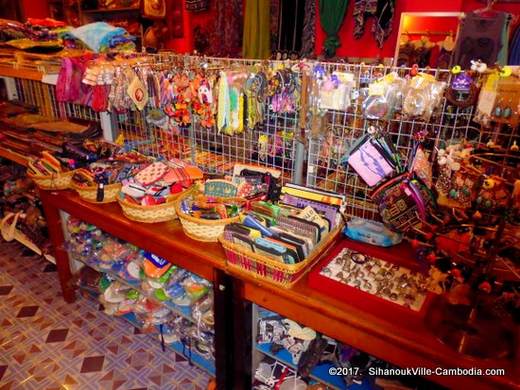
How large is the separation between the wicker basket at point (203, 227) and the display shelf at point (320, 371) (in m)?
0.50

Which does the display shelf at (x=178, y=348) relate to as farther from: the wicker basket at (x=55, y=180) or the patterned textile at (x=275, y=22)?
the patterned textile at (x=275, y=22)

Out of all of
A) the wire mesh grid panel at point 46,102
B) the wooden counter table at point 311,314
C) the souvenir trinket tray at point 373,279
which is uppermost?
the wire mesh grid panel at point 46,102

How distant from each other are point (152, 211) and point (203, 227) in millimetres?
291

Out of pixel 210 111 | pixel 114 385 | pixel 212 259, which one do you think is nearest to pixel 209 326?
pixel 212 259

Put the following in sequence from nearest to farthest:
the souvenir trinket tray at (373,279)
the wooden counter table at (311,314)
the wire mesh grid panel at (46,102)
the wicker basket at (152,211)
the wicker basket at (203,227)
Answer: the wooden counter table at (311,314), the souvenir trinket tray at (373,279), the wicker basket at (203,227), the wicker basket at (152,211), the wire mesh grid panel at (46,102)

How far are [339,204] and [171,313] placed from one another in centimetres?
107

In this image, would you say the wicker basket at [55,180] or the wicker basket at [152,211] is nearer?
the wicker basket at [152,211]

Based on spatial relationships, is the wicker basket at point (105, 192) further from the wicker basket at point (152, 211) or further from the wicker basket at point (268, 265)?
the wicker basket at point (268, 265)

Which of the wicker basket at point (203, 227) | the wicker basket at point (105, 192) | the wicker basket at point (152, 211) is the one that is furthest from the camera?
the wicker basket at point (105, 192)

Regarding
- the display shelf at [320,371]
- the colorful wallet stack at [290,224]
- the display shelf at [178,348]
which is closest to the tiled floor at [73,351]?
the display shelf at [178,348]

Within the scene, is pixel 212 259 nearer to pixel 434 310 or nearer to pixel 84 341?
pixel 434 310

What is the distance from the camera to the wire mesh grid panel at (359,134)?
1.15 m

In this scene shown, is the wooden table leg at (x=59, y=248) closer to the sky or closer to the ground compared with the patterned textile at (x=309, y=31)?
closer to the ground

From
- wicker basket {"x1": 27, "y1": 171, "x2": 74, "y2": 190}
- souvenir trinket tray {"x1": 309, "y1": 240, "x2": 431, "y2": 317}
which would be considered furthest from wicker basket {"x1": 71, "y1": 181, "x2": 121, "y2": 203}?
souvenir trinket tray {"x1": 309, "y1": 240, "x2": 431, "y2": 317}
